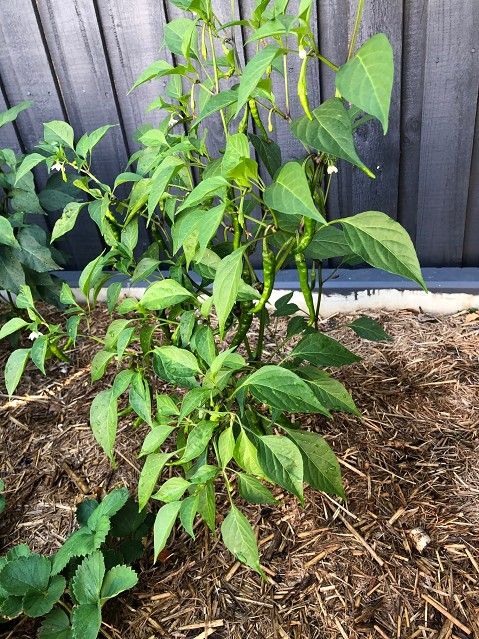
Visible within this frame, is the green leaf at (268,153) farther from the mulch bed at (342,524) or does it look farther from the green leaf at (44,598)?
the green leaf at (44,598)

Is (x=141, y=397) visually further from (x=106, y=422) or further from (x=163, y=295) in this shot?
(x=163, y=295)

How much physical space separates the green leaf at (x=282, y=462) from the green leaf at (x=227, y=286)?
25cm

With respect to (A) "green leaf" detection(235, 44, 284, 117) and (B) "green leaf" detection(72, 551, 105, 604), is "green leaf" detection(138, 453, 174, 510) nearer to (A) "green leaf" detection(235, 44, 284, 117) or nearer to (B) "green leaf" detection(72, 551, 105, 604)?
(B) "green leaf" detection(72, 551, 105, 604)

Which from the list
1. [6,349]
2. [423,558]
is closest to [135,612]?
[423,558]

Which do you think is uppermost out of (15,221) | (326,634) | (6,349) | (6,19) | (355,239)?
(6,19)

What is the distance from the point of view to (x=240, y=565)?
4.35 feet

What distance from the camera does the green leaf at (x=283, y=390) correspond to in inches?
37.3

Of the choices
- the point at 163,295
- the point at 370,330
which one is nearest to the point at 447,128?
the point at 370,330

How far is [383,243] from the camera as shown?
2.90 ft

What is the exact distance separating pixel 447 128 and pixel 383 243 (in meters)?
1.25

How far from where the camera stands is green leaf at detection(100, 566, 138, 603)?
1.17 metres

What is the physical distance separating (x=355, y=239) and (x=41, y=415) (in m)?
1.31

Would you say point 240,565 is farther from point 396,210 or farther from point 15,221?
point 396,210

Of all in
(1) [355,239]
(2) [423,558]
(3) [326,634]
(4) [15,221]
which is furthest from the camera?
(4) [15,221]
